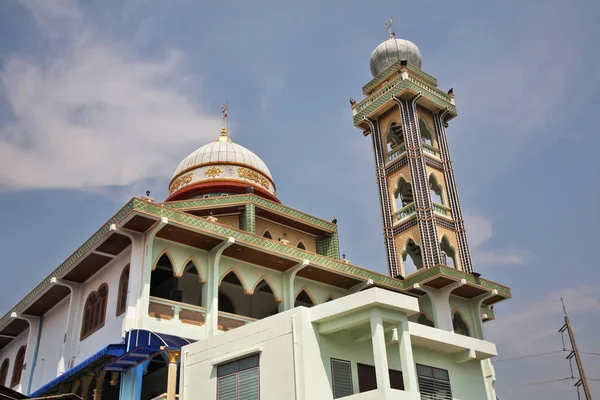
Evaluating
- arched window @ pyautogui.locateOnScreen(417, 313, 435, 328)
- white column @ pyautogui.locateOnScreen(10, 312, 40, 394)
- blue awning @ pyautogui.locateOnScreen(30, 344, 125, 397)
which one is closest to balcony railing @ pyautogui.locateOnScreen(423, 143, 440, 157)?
arched window @ pyautogui.locateOnScreen(417, 313, 435, 328)

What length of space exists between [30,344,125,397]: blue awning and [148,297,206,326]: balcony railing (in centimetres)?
133

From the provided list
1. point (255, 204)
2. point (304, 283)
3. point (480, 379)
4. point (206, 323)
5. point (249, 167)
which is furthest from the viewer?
point (249, 167)

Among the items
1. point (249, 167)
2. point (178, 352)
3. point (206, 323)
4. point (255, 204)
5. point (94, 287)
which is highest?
point (249, 167)

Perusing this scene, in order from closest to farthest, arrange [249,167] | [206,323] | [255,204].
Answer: [206,323]
[255,204]
[249,167]

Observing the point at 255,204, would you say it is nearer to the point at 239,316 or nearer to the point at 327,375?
the point at 239,316

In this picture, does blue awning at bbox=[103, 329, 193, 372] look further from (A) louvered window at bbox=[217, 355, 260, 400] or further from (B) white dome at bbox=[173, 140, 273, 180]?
(B) white dome at bbox=[173, 140, 273, 180]

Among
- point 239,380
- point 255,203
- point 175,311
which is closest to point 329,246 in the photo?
point 255,203

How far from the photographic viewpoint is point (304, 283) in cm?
2214

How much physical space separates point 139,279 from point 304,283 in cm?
609

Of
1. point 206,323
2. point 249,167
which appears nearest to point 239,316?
point 206,323

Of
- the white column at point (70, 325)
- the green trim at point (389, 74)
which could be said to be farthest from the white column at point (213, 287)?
the green trim at point (389, 74)

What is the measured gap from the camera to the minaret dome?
32.0 metres

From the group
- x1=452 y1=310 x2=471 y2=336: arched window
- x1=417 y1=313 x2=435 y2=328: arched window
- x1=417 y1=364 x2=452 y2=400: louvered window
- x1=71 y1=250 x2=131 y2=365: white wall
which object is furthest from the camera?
x1=452 y1=310 x2=471 y2=336: arched window

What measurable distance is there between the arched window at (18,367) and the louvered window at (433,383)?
14881 mm
